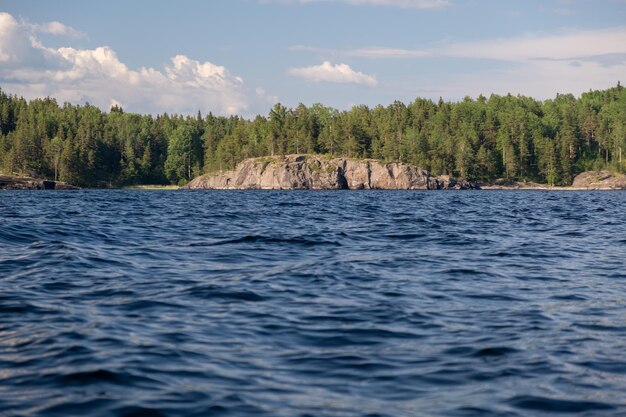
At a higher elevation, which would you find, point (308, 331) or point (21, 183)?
point (21, 183)

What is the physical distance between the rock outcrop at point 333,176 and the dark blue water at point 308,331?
500ft

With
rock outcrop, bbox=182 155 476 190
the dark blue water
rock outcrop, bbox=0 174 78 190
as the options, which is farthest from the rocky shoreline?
the dark blue water

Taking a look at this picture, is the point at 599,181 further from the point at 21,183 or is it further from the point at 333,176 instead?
the point at 21,183

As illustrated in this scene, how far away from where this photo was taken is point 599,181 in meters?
174

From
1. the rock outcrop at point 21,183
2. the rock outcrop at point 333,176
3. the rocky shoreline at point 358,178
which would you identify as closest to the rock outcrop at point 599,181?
the rocky shoreline at point 358,178

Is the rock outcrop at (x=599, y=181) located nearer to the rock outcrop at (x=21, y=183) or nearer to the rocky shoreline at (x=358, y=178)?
the rocky shoreline at (x=358, y=178)

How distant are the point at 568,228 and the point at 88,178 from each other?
180m

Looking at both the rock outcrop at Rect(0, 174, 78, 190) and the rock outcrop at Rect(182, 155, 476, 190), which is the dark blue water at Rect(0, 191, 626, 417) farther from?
the rock outcrop at Rect(182, 155, 476, 190)

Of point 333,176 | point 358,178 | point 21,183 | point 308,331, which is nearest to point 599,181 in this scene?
point 358,178

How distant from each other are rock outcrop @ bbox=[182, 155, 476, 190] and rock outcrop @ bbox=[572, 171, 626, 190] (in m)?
29.5

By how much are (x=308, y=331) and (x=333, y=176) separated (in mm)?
167288

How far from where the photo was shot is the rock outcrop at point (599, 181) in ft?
559

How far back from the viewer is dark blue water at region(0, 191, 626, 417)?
8500 mm

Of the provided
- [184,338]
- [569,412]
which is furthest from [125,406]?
[569,412]
